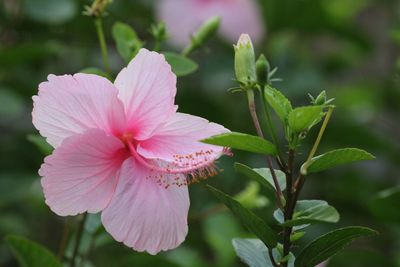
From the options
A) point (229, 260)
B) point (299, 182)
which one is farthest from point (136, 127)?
point (229, 260)

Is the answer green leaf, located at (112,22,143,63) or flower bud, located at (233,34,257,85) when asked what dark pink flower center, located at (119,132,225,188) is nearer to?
flower bud, located at (233,34,257,85)

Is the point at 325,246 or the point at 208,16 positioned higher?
the point at 325,246

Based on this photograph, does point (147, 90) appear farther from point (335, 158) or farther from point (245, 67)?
point (335, 158)

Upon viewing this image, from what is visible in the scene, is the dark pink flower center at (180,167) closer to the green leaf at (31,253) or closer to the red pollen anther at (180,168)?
the red pollen anther at (180,168)

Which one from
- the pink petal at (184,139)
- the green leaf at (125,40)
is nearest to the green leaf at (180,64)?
the green leaf at (125,40)

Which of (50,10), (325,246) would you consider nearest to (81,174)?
(325,246)

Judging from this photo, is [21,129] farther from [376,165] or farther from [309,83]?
[376,165]
